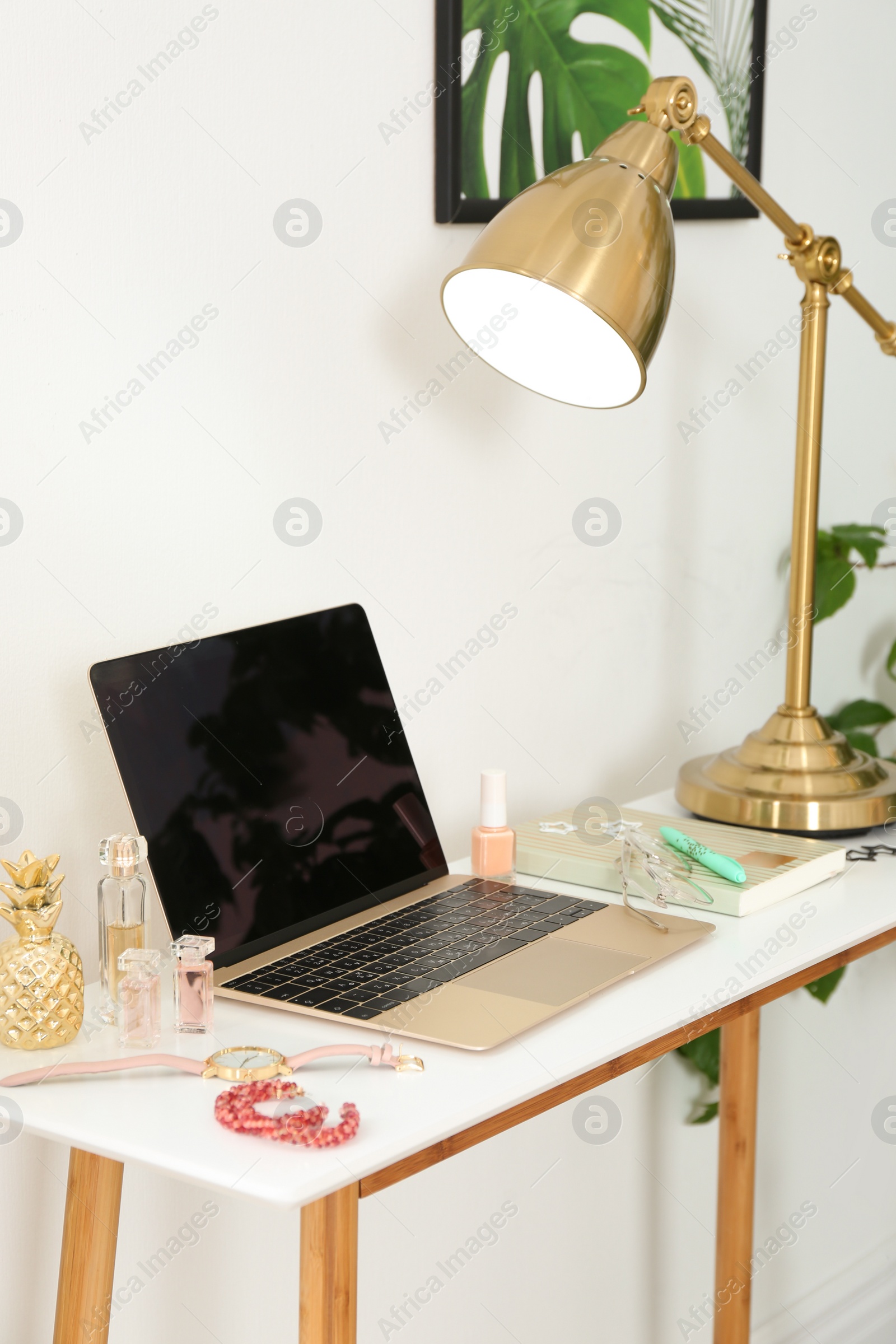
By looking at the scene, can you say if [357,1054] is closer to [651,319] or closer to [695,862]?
[695,862]

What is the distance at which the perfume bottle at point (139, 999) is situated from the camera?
33.4 inches

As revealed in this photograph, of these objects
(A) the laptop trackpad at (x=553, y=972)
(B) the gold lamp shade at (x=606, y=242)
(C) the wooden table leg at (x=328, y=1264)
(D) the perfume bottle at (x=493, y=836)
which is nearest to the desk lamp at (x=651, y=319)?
(B) the gold lamp shade at (x=606, y=242)

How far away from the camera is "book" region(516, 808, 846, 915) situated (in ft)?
3.66

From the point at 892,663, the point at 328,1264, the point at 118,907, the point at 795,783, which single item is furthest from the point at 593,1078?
the point at 892,663

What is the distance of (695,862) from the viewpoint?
1.15 metres

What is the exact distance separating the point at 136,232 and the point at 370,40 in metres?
0.31

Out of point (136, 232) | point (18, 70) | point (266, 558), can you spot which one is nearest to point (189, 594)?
point (266, 558)

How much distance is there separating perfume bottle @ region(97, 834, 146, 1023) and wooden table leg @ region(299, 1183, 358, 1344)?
0.70 ft

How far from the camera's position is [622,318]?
3.32 feet

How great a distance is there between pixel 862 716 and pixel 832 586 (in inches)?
7.1

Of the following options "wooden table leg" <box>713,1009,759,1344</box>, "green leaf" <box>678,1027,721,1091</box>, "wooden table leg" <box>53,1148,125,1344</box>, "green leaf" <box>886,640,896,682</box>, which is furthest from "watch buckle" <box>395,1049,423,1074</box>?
"green leaf" <box>886,640,896,682</box>

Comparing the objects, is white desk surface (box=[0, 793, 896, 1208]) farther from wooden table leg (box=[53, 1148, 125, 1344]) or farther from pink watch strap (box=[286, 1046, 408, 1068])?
wooden table leg (box=[53, 1148, 125, 1344])

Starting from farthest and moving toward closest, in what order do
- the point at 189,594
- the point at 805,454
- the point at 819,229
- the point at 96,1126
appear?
the point at 819,229, the point at 805,454, the point at 189,594, the point at 96,1126

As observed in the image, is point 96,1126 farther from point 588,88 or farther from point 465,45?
point 588,88
